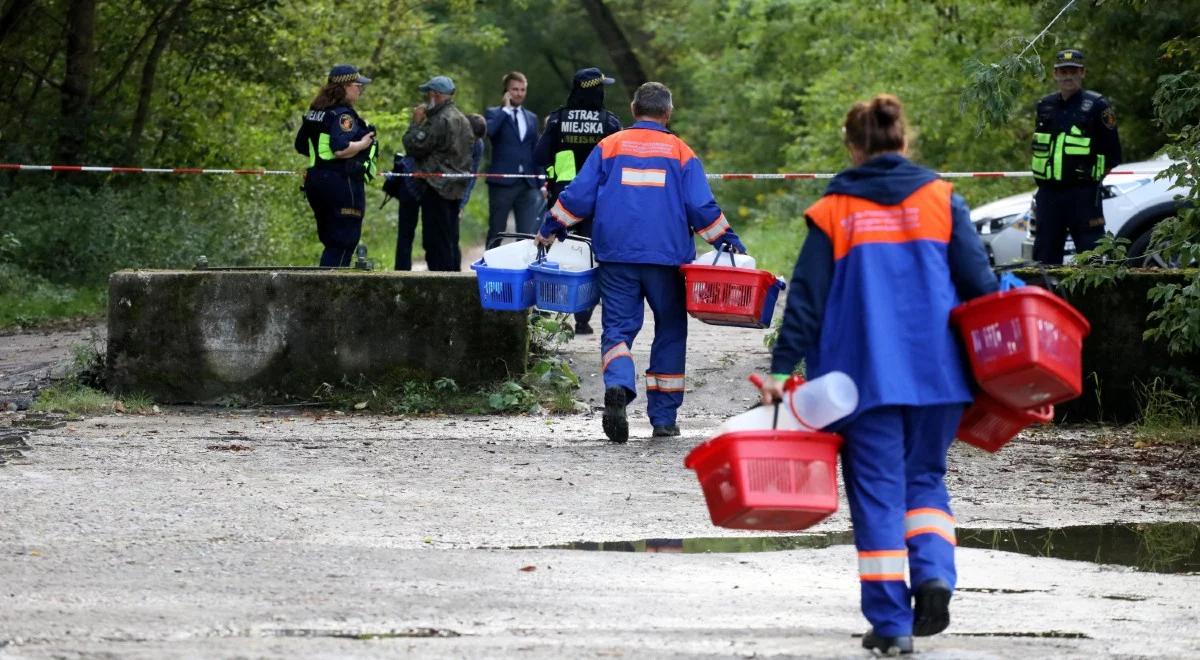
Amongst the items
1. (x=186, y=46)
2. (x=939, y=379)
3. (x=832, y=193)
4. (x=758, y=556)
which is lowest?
(x=758, y=556)

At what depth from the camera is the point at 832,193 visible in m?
5.58

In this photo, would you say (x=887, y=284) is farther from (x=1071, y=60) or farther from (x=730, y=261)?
(x=1071, y=60)

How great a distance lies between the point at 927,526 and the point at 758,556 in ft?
5.08

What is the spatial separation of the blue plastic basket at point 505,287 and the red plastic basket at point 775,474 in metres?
4.77

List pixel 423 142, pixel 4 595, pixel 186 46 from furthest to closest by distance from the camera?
pixel 186 46 → pixel 423 142 → pixel 4 595

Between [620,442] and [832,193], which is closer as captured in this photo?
[832,193]

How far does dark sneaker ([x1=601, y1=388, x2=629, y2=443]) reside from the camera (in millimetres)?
9688

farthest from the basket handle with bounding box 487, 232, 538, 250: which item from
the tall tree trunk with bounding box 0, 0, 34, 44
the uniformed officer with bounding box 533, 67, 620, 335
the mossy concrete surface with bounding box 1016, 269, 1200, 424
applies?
the tall tree trunk with bounding box 0, 0, 34, 44

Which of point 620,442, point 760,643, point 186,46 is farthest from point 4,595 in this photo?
point 186,46

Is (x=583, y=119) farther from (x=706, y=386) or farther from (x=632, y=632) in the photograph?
(x=632, y=632)

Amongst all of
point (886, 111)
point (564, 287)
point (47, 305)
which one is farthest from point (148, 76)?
point (886, 111)

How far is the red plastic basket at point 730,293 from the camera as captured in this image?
9.46 meters

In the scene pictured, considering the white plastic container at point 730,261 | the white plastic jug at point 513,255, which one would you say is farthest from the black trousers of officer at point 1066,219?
the white plastic jug at point 513,255

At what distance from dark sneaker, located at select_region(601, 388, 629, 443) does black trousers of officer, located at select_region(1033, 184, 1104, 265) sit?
4.52m
